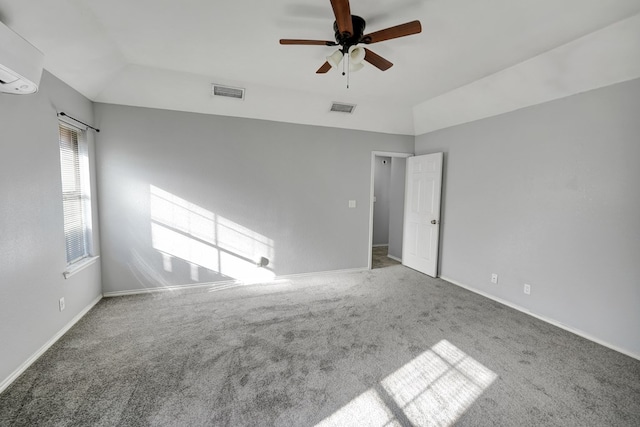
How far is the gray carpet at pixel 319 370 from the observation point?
1.65m

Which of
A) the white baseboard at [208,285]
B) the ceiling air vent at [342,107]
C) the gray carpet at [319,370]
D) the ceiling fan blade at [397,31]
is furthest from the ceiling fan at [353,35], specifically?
the white baseboard at [208,285]

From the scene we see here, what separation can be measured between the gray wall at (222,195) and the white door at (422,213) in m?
0.70

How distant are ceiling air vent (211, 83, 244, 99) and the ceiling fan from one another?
1641 millimetres

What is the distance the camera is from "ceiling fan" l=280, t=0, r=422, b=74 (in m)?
1.63

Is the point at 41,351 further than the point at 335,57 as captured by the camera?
Yes

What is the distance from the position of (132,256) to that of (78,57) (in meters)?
2.22

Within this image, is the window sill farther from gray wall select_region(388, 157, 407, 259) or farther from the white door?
gray wall select_region(388, 157, 407, 259)

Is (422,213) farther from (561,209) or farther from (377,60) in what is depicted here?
(377,60)

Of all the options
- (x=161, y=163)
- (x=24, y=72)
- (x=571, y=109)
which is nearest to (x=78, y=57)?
(x=24, y=72)

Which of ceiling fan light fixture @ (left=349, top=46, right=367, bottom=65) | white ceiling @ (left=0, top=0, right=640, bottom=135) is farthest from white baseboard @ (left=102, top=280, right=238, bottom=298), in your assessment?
ceiling fan light fixture @ (left=349, top=46, right=367, bottom=65)

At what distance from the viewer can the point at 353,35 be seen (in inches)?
75.9

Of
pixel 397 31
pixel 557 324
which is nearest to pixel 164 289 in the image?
pixel 397 31

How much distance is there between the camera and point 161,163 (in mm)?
3389

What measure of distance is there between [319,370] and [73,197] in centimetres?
314
